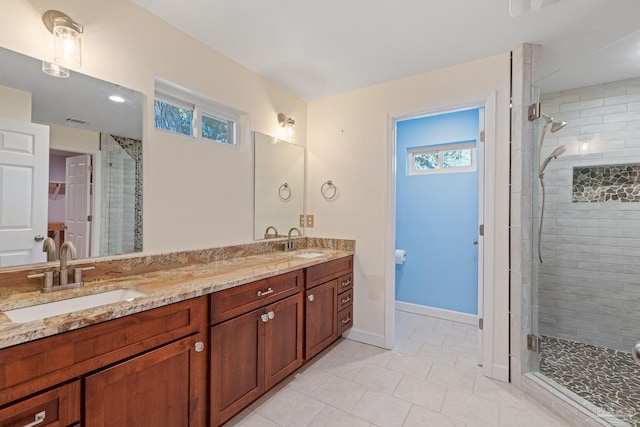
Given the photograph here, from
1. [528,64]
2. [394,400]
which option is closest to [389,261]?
[394,400]

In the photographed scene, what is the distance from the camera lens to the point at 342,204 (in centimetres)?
283

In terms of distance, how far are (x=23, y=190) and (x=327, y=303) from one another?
199 centimetres

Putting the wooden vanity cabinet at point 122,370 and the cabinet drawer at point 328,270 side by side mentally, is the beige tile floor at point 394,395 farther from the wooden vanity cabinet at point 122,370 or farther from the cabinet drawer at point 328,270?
the cabinet drawer at point 328,270

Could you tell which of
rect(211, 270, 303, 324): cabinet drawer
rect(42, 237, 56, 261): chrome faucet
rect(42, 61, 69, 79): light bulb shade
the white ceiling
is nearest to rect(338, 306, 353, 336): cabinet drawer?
rect(211, 270, 303, 324): cabinet drawer

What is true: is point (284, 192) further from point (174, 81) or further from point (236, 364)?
point (236, 364)

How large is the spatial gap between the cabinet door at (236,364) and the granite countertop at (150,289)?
0.79ft

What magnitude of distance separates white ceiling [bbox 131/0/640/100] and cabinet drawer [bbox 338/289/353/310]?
6.47 ft

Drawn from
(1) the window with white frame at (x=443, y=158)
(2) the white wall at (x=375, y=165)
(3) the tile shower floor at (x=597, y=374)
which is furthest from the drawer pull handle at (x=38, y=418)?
(1) the window with white frame at (x=443, y=158)

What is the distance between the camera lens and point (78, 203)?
1.45m

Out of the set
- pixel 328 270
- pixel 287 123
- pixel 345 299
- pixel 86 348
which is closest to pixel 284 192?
pixel 287 123

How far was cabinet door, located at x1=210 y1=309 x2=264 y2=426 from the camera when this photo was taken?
4.79ft

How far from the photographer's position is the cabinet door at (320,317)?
2.16m

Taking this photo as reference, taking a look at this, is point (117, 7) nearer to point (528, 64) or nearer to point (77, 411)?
point (77, 411)

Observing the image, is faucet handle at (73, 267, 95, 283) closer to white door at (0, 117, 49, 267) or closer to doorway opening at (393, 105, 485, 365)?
white door at (0, 117, 49, 267)
